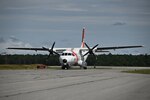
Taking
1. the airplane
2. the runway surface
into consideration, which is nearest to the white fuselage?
the airplane

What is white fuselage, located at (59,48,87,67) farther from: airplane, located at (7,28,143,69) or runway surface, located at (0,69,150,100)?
runway surface, located at (0,69,150,100)

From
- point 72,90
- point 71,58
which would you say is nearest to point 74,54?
point 71,58

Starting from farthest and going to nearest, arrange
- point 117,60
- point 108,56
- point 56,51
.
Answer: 1. point 108,56
2. point 117,60
3. point 56,51

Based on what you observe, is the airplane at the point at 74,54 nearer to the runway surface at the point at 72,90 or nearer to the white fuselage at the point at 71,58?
the white fuselage at the point at 71,58

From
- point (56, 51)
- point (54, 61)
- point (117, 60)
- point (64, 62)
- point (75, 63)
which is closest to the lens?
point (64, 62)

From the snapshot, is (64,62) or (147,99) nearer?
(147,99)

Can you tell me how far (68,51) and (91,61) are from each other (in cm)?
6222

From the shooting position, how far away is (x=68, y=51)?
59000mm

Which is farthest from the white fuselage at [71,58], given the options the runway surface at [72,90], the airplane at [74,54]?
the runway surface at [72,90]

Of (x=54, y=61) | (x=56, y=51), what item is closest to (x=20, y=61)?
(x=54, y=61)

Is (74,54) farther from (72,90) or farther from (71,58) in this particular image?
(72,90)

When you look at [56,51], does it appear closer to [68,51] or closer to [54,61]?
[68,51]

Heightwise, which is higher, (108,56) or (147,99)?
(108,56)

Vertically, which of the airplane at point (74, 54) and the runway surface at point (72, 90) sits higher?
the airplane at point (74, 54)
